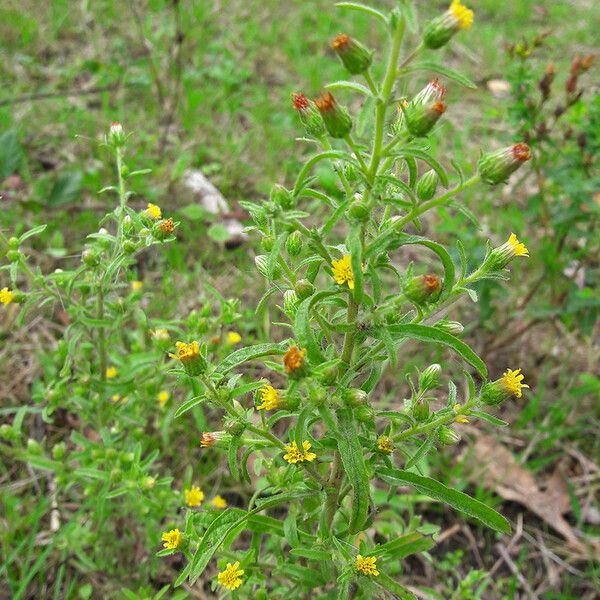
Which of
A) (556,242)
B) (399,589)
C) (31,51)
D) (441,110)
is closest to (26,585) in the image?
(399,589)

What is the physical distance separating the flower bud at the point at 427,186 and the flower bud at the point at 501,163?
4.9 inches

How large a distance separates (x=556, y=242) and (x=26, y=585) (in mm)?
3024

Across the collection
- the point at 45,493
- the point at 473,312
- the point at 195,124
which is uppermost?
the point at 195,124

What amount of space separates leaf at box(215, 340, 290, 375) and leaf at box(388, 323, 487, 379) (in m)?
0.30

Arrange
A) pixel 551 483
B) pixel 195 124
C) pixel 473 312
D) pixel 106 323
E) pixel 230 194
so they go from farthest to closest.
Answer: pixel 195 124
pixel 230 194
pixel 473 312
pixel 551 483
pixel 106 323

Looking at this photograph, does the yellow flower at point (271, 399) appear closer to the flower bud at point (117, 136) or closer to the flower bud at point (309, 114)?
the flower bud at point (309, 114)

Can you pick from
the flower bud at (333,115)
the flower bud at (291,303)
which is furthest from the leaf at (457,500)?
the flower bud at (333,115)

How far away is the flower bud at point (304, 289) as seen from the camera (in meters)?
1.68

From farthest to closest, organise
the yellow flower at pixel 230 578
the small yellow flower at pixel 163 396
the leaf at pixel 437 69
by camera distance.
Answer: the small yellow flower at pixel 163 396, the yellow flower at pixel 230 578, the leaf at pixel 437 69

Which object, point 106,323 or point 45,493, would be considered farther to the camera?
point 45,493

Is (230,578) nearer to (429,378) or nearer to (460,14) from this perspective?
(429,378)

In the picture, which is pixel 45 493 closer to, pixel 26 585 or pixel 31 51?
pixel 26 585

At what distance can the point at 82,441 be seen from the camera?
2.51 meters

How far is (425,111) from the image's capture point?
140 centimetres
